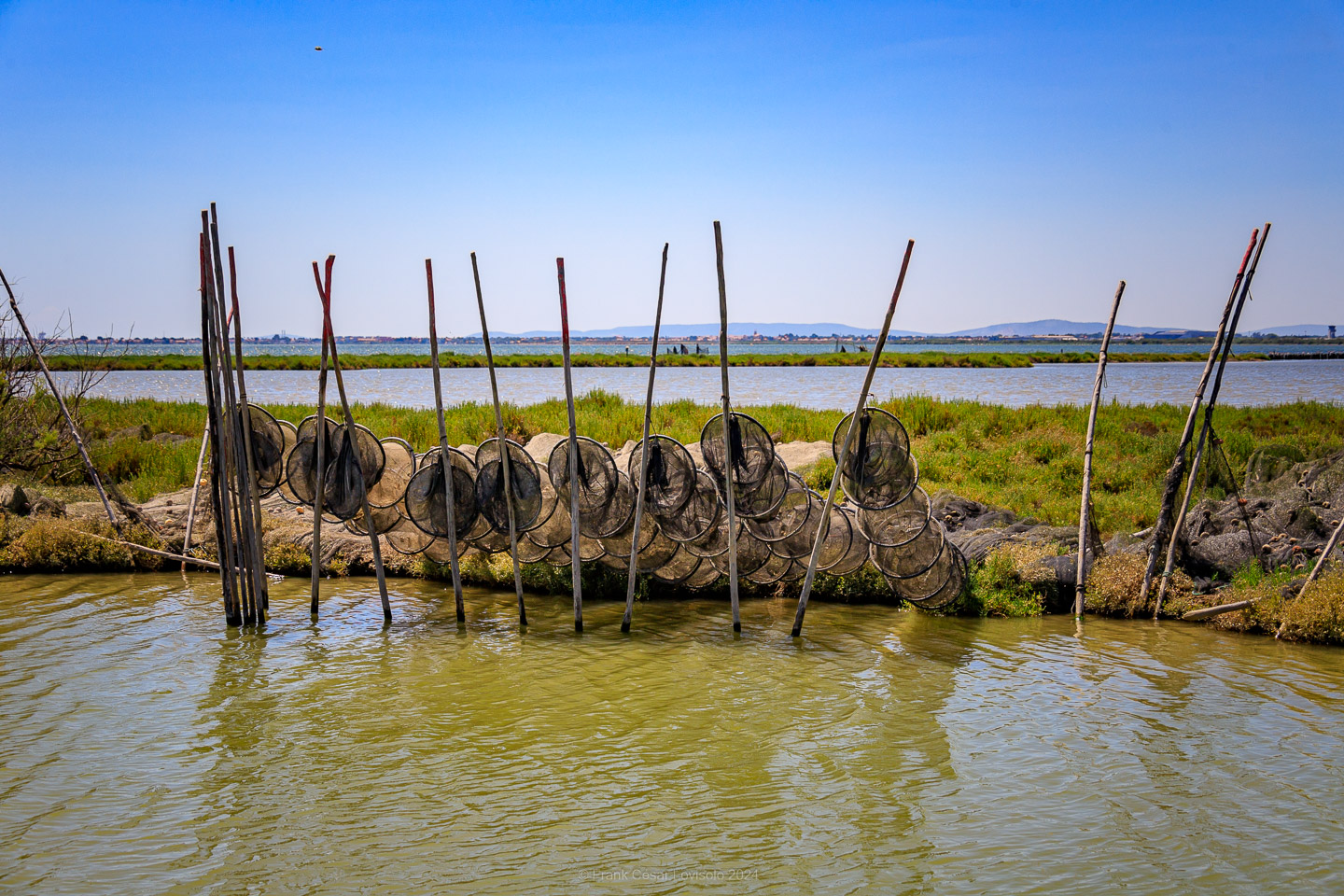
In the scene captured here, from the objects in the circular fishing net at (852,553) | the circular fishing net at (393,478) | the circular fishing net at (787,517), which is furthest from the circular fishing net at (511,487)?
the circular fishing net at (852,553)

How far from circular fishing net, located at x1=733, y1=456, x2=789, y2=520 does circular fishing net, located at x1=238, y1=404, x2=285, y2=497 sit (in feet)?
16.8

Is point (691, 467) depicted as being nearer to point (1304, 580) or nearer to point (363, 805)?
point (363, 805)

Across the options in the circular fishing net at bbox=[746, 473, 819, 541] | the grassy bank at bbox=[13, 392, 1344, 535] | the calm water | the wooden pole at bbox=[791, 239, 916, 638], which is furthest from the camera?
the calm water

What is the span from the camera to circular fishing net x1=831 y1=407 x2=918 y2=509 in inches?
358

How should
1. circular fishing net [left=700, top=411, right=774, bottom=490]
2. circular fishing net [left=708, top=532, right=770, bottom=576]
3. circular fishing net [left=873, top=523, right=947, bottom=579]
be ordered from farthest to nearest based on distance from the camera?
circular fishing net [left=708, top=532, right=770, bottom=576] → circular fishing net [left=873, top=523, right=947, bottom=579] → circular fishing net [left=700, top=411, right=774, bottom=490]

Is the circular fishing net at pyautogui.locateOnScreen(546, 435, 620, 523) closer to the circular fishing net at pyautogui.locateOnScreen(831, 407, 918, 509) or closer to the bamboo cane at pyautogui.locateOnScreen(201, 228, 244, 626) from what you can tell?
the circular fishing net at pyautogui.locateOnScreen(831, 407, 918, 509)

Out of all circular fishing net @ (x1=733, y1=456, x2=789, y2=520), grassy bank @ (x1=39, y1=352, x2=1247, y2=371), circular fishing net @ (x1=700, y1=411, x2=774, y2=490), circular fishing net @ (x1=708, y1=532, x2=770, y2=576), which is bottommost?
circular fishing net @ (x1=708, y1=532, x2=770, y2=576)

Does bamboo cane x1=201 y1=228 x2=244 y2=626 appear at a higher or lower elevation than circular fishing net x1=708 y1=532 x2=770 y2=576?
higher

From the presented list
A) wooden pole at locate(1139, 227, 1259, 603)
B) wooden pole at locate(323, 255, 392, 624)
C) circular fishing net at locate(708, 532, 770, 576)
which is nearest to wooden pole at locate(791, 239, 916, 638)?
circular fishing net at locate(708, 532, 770, 576)

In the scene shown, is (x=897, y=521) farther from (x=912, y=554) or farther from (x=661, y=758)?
(x=661, y=758)

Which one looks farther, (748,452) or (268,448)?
(268,448)

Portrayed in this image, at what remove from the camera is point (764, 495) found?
946 cm

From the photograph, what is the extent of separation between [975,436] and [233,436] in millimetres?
14068

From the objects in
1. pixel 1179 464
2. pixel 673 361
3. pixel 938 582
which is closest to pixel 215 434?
pixel 938 582
